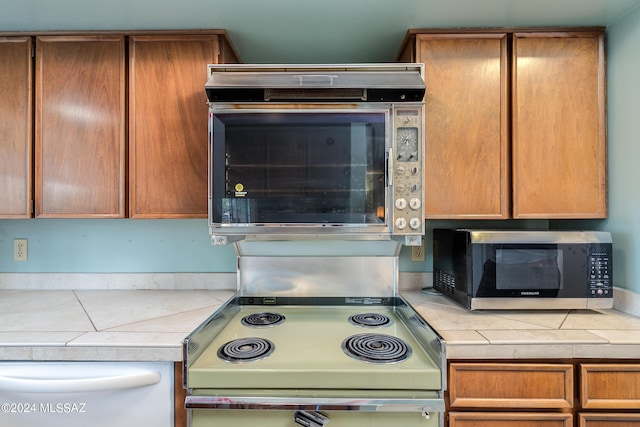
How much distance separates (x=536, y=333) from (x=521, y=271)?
0.27 meters

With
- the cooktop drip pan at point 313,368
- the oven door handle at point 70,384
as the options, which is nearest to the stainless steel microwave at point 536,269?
the cooktop drip pan at point 313,368

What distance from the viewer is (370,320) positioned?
4.29ft

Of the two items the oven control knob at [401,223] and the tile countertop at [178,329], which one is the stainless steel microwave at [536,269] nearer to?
the tile countertop at [178,329]

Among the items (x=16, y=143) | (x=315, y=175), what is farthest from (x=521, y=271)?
(x=16, y=143)

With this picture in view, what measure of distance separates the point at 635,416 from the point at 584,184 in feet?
2.75

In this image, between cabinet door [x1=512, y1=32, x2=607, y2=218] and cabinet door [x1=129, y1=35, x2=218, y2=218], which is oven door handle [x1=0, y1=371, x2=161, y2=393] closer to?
cabinet door [x1=129, y1=35, x2=218, y2=218]

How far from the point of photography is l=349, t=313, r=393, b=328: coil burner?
1.27 meters

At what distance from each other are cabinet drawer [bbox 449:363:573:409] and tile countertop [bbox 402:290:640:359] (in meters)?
0.04

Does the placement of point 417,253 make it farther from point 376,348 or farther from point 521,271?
point 376,348

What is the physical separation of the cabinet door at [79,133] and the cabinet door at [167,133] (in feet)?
0.22

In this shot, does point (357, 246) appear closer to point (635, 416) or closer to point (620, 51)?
point (635, 416)

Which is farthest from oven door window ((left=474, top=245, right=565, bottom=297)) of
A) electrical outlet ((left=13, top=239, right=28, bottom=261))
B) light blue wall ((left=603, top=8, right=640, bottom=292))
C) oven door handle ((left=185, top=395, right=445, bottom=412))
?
electrical outlet ((left=13, top=239, right=28, bottom=261))

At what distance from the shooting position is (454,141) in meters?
1.31

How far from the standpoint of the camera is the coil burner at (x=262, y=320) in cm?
128
